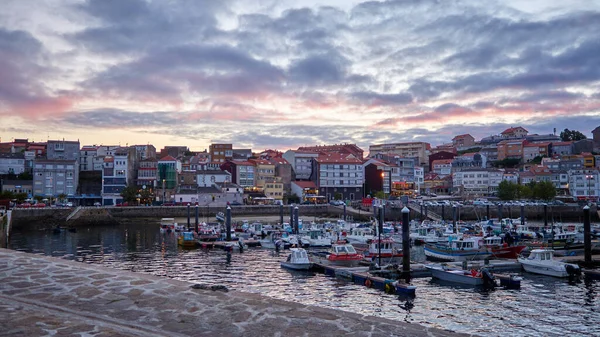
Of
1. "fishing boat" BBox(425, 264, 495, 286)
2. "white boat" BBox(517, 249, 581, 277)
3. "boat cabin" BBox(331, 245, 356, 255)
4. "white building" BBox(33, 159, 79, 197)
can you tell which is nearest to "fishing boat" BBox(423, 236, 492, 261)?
"white boat" BBox(517, 249, 581, 277)

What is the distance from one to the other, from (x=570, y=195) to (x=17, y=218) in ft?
352

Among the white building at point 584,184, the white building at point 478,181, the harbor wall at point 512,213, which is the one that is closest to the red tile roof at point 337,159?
the harbor wall at point 512,213

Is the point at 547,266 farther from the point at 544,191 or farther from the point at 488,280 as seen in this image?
the point at 544,191

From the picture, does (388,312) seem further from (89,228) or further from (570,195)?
(570,195)

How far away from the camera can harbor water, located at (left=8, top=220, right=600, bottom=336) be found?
2136 cm

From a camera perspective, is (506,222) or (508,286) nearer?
(508,286)

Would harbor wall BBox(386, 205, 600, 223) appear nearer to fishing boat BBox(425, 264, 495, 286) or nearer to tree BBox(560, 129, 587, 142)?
fishing boat BBox(425, 264, 495, 286)

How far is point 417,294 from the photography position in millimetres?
26672

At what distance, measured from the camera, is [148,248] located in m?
49.4

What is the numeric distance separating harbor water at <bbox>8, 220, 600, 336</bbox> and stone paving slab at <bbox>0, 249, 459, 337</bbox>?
878 cm

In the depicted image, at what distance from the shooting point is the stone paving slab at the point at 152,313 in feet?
33.2

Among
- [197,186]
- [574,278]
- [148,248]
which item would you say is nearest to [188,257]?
[148,248]

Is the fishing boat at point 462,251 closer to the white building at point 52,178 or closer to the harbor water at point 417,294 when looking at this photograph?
the harbor water at point 417,294

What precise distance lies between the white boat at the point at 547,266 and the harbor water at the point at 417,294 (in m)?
0.64
